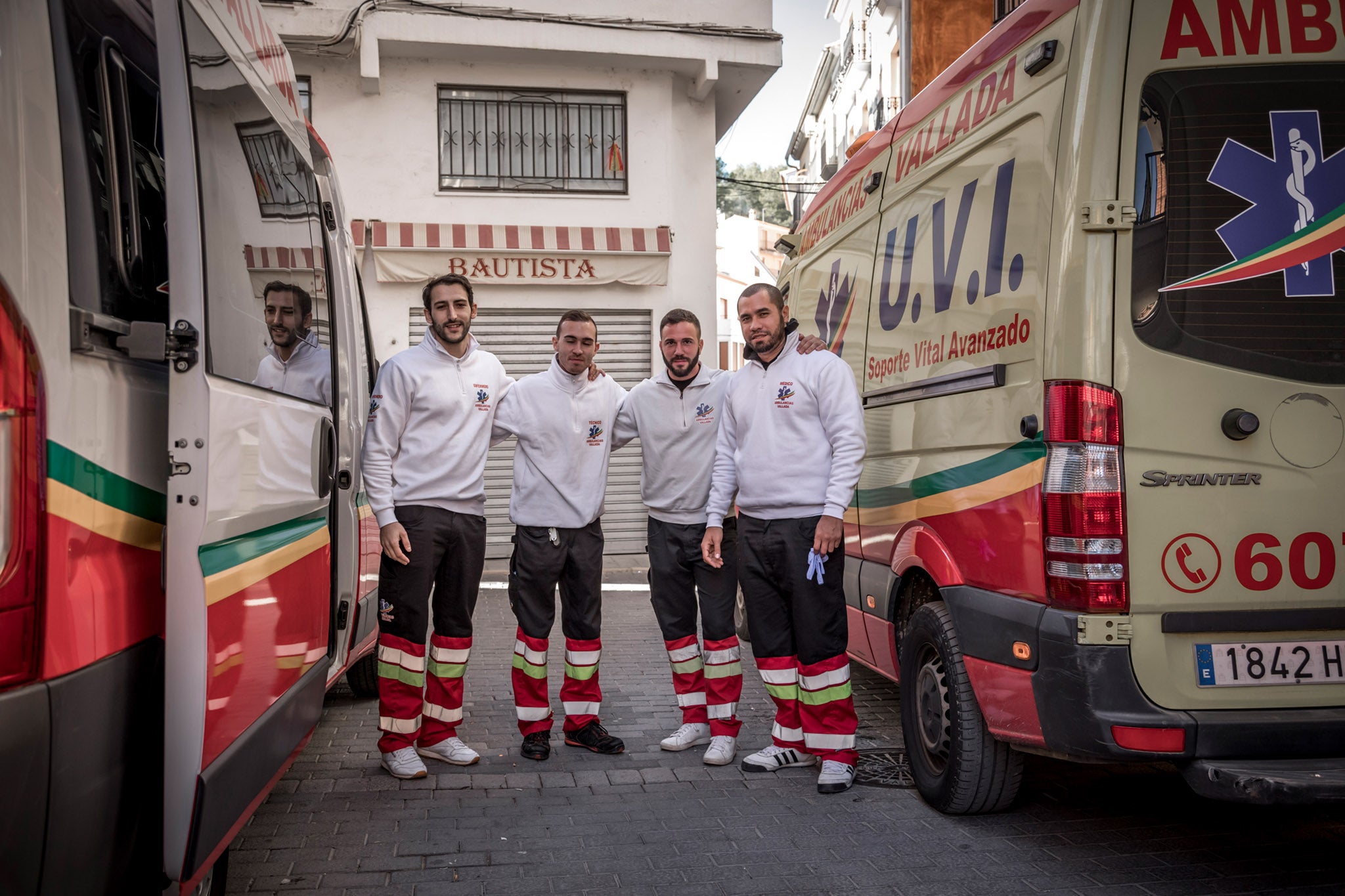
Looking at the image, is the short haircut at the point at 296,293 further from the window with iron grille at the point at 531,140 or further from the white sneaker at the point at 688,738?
the window with iron grille at the point at 531,140

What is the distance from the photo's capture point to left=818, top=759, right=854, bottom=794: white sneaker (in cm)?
458

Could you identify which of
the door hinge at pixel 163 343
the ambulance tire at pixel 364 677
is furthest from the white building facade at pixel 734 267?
the door hinge at pixel 163 343

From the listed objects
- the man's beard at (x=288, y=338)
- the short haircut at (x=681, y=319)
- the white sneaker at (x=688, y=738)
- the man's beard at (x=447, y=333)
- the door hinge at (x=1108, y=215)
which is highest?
the door hinge at (x=1108, y=215)

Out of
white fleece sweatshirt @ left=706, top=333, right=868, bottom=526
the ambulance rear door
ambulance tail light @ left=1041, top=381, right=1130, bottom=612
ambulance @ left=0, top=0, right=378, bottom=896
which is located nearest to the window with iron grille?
white fleece sweatshirt @ left=706, top=333, right=868, bottom=526

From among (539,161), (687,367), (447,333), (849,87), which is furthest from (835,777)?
(849,87)

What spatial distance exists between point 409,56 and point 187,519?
38.1 ft

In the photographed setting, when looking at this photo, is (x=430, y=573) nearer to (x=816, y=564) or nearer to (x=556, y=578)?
(x=556, y=578)

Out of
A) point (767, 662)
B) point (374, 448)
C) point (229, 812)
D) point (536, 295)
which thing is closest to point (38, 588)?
point (229, 812)

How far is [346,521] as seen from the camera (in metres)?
4.45

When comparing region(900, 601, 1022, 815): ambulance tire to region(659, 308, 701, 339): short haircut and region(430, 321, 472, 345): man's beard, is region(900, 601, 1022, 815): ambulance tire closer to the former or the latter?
region(659, 308, 701, 339): short haircut

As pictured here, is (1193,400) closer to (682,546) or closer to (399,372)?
(682,546)

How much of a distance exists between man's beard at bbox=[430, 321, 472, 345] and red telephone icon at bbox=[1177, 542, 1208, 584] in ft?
9.58

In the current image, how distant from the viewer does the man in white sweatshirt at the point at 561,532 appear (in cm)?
519

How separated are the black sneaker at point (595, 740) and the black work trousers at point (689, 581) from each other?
1.72 feet
